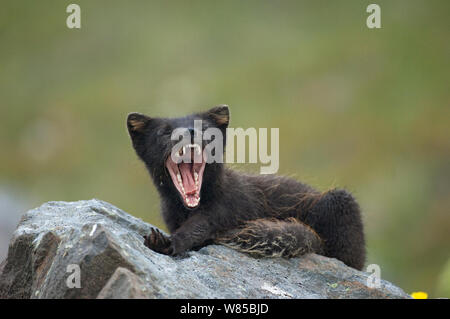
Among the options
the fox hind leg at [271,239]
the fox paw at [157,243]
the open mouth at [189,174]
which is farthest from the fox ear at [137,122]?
the fox hind leg at [271,239]

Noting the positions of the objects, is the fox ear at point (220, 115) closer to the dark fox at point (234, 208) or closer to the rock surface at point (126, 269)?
the dark fox at point (234, 208)

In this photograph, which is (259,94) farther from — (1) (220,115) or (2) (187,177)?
(2) (187,177)

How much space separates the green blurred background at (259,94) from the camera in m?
22.0

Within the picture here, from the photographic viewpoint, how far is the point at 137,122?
9547mm

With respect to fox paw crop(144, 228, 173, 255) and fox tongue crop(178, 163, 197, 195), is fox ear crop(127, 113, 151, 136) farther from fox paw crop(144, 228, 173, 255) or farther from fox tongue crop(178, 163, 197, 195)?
fox paw crop(144, 228, 173, 255)

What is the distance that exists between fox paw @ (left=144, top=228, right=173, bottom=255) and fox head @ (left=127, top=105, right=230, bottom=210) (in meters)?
0.76

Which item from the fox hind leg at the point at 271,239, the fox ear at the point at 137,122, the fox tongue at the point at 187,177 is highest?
the fox ear at the point at 137,122

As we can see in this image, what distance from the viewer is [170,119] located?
9.55 m

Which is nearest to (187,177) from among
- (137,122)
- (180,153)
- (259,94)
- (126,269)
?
(180,153)

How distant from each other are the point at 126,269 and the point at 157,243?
1.90 m

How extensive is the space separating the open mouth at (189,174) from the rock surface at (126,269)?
762mm

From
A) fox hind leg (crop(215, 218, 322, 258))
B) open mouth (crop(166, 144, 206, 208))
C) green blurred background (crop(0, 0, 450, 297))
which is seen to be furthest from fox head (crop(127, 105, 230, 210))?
green blurred background (crop(0, 0, 450, 297))
